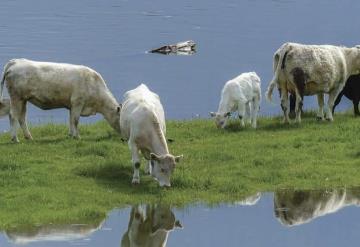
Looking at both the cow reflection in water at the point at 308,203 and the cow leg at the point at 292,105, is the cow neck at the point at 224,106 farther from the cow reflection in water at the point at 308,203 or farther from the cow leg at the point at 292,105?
the cow reflection in water at the point at 308,203

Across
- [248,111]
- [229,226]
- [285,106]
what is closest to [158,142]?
[229,226]

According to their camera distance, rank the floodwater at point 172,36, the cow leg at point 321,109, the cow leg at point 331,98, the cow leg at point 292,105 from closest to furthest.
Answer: the cow leg at point 331,98
the cow leg at point 321,109
the cow leg at point 292,105
the floodwater at point 172,36

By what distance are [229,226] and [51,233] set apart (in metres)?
3.26

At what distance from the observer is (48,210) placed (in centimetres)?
1852

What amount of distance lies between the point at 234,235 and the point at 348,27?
160ft

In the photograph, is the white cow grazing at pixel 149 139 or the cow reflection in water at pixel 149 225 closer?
the cow reflection in water at pixel 149 225

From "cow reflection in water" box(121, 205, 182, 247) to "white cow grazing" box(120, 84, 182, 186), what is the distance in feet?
3.41

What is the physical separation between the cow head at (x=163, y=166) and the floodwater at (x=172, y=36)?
12167mm

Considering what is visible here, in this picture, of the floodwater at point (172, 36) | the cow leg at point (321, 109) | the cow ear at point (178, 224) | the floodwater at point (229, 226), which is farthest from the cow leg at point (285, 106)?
the cow ear at point (178, 224)

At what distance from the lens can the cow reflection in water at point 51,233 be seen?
55.9ft

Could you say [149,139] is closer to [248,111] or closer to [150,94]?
[150,94]

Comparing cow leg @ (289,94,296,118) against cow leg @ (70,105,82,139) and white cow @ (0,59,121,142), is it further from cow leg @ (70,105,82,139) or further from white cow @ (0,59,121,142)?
cow leg @ (70,105,82,139)

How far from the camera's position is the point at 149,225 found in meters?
18.4

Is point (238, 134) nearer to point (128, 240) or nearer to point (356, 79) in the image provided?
point (356, 79)
